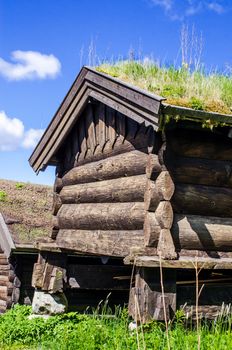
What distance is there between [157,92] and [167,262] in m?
2.23

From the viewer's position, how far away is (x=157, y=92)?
278 inches

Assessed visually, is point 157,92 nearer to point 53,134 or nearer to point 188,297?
point 188,297

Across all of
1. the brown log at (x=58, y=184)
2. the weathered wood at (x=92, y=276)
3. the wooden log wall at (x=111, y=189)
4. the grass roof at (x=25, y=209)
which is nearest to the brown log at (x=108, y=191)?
the wooden log wall at (x=111, y=189)

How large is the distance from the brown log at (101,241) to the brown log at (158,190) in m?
0.51

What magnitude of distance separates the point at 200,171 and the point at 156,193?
66 cm

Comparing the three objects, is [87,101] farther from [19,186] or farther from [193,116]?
[19,186]

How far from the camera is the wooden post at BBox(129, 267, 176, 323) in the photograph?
6184mm

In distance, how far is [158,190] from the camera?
21.5ft

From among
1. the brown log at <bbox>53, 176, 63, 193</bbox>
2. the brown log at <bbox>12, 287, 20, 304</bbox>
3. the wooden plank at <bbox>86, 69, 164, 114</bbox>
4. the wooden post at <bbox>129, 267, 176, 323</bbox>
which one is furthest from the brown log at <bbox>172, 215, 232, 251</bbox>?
the brown log at <bbox>12, 287, 20, 304</bbox>

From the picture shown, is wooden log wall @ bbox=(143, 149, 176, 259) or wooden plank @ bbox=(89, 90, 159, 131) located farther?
wooden log wall @ bbox=(143, 149, 176, 259)

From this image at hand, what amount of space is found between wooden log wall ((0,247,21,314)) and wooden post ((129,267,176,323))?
7.44 metres

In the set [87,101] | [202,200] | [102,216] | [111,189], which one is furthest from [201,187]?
[87,101]

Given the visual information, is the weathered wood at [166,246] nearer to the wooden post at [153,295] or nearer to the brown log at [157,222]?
the brown log at [157,222]

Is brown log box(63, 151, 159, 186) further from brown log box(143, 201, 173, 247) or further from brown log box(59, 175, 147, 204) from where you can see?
brown log box(143, 201, 173, 247)
